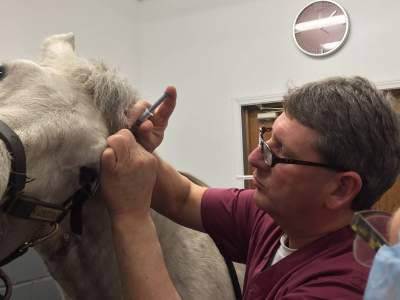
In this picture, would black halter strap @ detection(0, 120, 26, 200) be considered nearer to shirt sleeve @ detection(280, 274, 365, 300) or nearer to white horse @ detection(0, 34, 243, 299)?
white horse @ detection(0, 34, 243, 299)

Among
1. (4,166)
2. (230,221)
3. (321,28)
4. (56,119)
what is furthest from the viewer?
(321,28)

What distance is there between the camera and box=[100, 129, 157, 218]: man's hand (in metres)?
0.84

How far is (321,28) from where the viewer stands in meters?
3.49

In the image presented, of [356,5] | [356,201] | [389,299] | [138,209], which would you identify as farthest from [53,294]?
[356,5]

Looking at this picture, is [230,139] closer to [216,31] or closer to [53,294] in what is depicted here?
[216,31]

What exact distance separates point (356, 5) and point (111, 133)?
298 centimetres

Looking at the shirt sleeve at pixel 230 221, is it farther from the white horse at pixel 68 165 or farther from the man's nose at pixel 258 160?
the man's nose at pixel 258 160

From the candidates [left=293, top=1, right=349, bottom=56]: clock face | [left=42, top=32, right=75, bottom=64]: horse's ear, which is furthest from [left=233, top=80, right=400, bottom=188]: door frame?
[left=42, top=32, right=75, bottom=64]: horse's ear

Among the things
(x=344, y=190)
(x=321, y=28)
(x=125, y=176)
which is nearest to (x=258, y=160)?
(x=344, y=190)

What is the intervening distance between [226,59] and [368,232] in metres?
3.40

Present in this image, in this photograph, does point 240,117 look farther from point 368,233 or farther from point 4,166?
point 368,233

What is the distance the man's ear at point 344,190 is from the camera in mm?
849

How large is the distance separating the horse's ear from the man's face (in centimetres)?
47

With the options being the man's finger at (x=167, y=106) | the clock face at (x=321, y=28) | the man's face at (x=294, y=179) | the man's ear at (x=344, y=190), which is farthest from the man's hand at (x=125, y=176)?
the clock face at (x=321, y=28)
